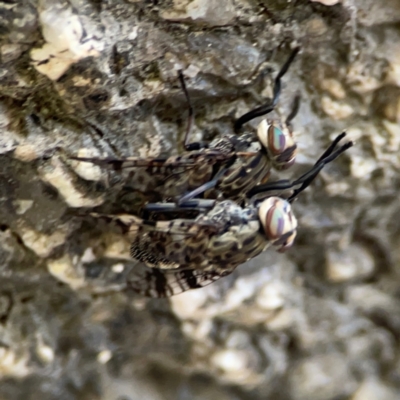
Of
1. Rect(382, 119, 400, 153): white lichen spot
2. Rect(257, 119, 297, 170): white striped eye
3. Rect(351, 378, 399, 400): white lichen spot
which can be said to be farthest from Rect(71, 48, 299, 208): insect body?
Rect(351, 378, 399, 400): white lichen spot

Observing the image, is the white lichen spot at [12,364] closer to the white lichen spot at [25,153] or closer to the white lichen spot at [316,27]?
the white lichen spot at [25,153]

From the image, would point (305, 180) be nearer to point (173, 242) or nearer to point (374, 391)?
point (173, 242)

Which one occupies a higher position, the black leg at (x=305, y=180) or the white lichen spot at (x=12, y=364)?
the black leg at (x=305, y=180)

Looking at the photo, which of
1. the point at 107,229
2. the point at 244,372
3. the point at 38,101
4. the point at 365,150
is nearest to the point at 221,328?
the point at 244,372

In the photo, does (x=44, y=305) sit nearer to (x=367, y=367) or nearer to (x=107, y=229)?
(x=107, y=229)

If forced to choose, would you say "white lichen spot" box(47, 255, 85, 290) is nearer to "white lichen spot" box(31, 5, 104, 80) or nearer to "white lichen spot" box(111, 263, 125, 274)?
"white lichen spot" box(111, 263, 125, 274)

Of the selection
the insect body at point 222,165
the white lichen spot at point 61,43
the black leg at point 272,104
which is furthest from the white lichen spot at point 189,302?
the white lichen spot at point 61,43
